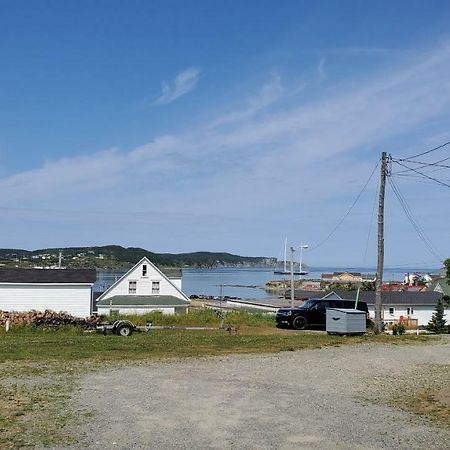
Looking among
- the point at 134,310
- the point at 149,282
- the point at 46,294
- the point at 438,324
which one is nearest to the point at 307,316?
the point at 134,310

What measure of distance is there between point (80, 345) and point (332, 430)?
44.6 ft

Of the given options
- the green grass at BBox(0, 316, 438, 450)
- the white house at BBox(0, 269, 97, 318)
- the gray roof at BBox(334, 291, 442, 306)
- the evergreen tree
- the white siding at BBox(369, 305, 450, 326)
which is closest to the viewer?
the green grass at BBox(0, 316, 438, 450)

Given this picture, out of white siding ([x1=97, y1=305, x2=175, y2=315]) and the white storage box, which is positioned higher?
the white storage box

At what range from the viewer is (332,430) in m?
9.16

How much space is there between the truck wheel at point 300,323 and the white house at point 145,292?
15.9 metres

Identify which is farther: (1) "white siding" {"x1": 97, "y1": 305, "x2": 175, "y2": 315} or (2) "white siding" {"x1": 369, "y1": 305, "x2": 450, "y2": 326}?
(2) "white siding" {"x1": 369, "y1": 305, "x2": 450, "y2": 326}

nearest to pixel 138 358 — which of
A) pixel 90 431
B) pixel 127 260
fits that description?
pixel 90 431

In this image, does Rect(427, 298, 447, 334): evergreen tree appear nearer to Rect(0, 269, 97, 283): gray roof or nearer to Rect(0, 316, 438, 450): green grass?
Rect(0, 316, 438, 450): green grass

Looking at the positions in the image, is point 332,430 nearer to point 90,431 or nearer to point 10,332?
point 90,431

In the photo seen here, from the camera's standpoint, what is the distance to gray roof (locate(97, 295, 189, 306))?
45.2 metres

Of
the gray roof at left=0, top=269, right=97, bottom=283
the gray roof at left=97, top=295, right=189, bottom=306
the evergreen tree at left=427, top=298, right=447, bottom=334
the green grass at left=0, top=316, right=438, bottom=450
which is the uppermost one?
the gray roof at left=0, top=269, right=97, bottom=283

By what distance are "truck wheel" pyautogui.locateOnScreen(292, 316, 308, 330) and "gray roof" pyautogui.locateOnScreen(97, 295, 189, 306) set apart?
53.6 ft

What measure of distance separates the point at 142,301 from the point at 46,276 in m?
7.83

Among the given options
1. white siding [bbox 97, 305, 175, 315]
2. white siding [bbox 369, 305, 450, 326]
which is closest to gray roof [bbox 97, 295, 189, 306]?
white siding [bbox 97, 305, 175, 315]
